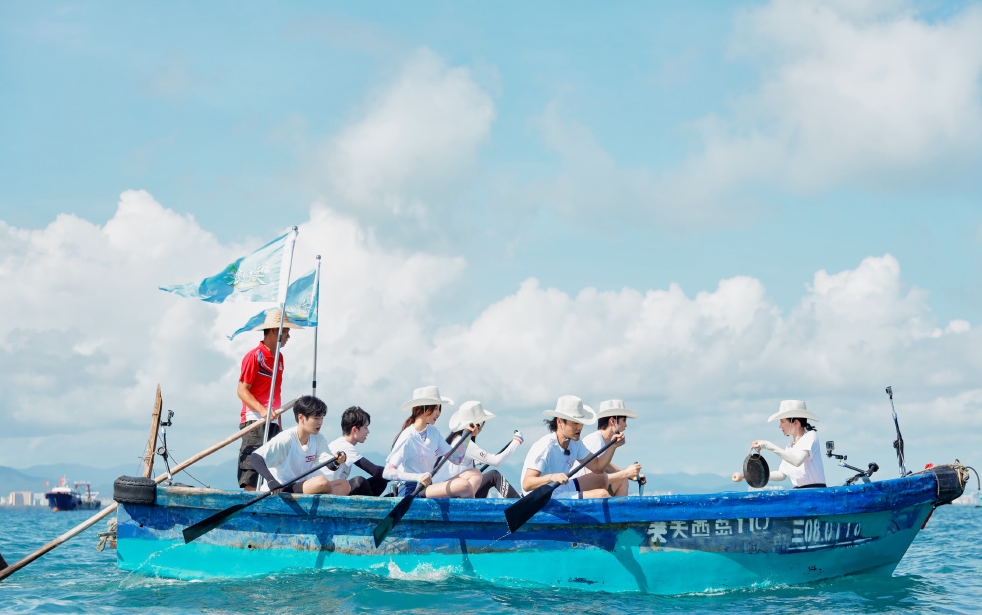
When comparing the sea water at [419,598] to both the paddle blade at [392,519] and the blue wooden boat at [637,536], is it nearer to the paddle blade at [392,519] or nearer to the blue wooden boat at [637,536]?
the blue wooden boat at [637,536]

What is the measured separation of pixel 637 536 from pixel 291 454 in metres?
4.05

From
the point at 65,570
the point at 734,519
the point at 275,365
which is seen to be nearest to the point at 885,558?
the point at 734,519

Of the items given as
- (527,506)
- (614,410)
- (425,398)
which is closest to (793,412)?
(614,410)

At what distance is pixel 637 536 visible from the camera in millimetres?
9211

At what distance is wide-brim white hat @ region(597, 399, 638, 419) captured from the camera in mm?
10211

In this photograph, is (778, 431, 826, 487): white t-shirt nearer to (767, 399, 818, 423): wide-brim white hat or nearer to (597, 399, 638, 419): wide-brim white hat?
(767, 399, 818, 423): wide-brim white hat

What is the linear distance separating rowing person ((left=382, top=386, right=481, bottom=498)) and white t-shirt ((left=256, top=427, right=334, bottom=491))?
907mm

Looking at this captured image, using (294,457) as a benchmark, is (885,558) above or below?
below

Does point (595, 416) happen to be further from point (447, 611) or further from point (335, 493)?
point (335, 493)

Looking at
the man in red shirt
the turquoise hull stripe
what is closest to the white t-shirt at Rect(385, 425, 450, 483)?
the turquoise hull stripe

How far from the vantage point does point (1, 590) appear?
10719 millimetres

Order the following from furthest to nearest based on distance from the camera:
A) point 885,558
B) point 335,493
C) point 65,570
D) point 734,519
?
point 65,570 < point 335,493 < point 885,558 < point 734,519

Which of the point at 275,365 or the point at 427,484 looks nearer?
the point at 427,484

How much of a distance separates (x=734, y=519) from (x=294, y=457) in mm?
5011
